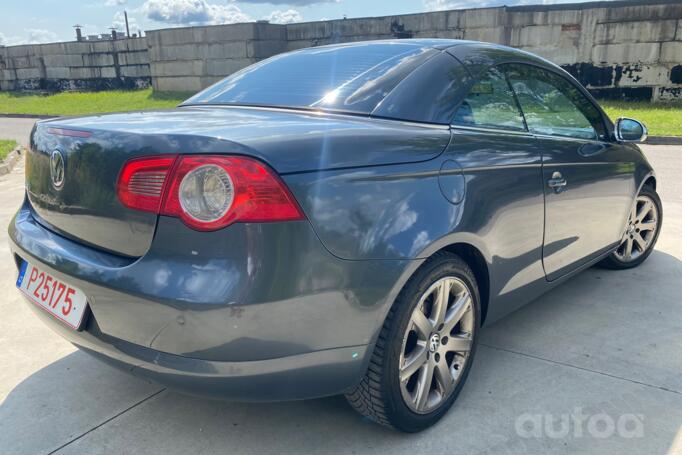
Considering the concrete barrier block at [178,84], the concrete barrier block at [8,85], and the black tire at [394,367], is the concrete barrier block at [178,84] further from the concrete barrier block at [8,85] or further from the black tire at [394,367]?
the black tire at [394,367]

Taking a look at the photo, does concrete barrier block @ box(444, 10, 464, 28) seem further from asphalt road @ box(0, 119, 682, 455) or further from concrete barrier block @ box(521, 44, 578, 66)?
asphalt road @ box(0, 119, 682, 455)

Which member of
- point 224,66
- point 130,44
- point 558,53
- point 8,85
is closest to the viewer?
point 558,53

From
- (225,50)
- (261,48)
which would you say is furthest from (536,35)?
(225,50)

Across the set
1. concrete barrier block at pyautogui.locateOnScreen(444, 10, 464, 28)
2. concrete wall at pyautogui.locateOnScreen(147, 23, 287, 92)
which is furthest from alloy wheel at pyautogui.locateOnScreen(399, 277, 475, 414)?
concrete wall at pyautogui.locateOnScreen(147, 23, 287, 92)

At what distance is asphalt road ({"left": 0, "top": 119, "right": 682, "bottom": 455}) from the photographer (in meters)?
2.11

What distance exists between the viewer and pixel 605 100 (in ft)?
47.1

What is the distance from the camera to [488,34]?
1512 centimetres

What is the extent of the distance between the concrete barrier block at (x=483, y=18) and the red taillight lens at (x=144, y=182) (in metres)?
15.0

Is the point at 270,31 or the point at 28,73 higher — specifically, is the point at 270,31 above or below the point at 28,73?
above

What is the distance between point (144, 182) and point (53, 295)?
25.9 inches

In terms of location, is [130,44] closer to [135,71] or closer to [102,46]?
[135,71]

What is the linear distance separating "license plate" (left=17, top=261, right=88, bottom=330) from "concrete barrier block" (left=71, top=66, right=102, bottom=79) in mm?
23592

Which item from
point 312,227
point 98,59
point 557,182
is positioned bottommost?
point 557,182

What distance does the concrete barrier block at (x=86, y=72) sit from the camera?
23188 millimetres
